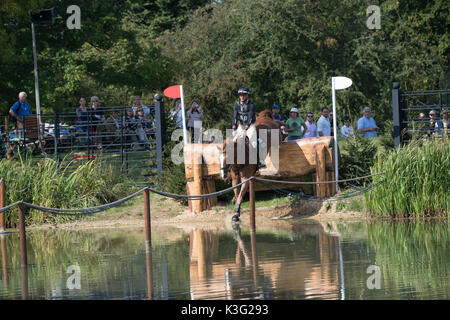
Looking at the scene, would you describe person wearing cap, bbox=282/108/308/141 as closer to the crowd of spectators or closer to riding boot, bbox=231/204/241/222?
the crowd of spectators

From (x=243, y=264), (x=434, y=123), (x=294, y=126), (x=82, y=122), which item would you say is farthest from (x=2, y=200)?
(x=434, y=123)

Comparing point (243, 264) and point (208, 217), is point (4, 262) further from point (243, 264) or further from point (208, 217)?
point (208, 217)

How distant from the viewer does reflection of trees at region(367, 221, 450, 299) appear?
931 centimetres

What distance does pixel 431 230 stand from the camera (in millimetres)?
14383

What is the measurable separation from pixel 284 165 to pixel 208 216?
2064mm

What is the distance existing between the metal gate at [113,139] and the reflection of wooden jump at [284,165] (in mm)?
2320

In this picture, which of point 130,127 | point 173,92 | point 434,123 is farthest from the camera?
point 130,127

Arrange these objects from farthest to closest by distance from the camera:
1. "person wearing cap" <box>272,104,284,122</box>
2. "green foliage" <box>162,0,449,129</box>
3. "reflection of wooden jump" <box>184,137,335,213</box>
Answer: "green foliage" <box>162,0,449,129</box>
"person wearing cap" <box>272,104,284,122</box>
"reflection of wooden jump" <box>184,137,335,213</box>

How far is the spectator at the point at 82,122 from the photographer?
73.5ft

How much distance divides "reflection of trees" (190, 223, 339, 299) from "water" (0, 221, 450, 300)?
1 centimetres

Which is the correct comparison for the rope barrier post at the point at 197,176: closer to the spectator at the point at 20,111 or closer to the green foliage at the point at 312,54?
the spectator at the point at 20,111

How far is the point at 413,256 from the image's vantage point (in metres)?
11.7

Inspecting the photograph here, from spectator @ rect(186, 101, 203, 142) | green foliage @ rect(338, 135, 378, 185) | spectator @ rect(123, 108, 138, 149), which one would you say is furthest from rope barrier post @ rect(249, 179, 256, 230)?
spectator @ rect(123, 108, 138, 149)

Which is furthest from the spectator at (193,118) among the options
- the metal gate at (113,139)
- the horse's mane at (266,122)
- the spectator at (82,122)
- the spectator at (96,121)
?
the horse's mane at (266,122)
